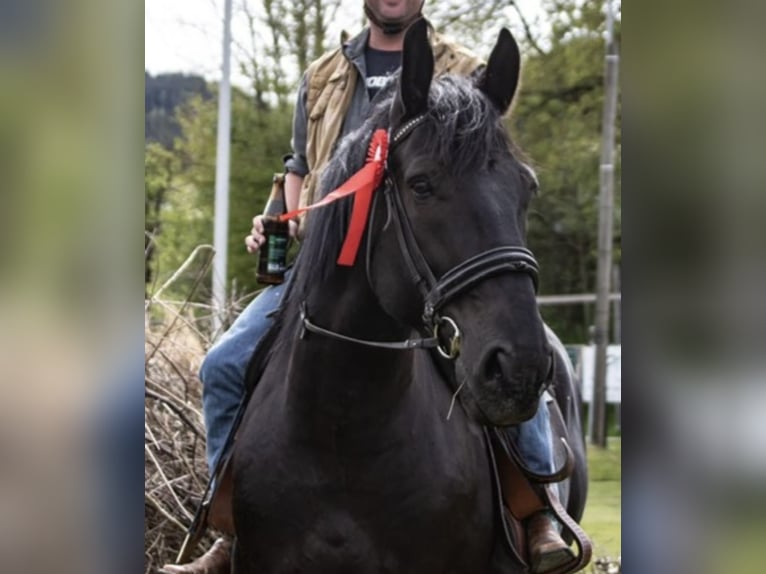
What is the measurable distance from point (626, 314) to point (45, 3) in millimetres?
835

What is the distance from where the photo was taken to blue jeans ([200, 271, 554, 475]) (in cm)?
377

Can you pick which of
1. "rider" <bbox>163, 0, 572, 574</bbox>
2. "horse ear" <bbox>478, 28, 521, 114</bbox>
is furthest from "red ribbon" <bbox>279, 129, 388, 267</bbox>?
"rider" <bbox>163, 0, 572, 574</bbox>

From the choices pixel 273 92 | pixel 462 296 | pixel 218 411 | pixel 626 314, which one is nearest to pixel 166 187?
pixel 273 92

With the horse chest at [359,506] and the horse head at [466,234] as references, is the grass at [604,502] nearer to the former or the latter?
the horse chest at [359,506]

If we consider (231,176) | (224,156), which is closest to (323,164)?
(224,156)

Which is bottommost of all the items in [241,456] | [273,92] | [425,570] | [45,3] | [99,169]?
[425,570]

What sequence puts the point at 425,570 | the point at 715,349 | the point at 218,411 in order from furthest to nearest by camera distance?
the point at 218,411 → the point at 425,570 → the point at 715,349

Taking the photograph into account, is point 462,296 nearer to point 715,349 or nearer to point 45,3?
point 715,349

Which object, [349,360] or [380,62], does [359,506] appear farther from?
[380,62]

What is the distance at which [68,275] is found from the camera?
122 cm

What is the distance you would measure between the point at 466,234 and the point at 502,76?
23.5 inches

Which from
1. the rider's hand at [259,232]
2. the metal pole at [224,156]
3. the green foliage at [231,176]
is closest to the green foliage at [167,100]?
the green foliage at [231,176]

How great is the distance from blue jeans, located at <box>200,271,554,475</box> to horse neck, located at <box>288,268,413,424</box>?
1.50 ft

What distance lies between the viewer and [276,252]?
3.88 metres
